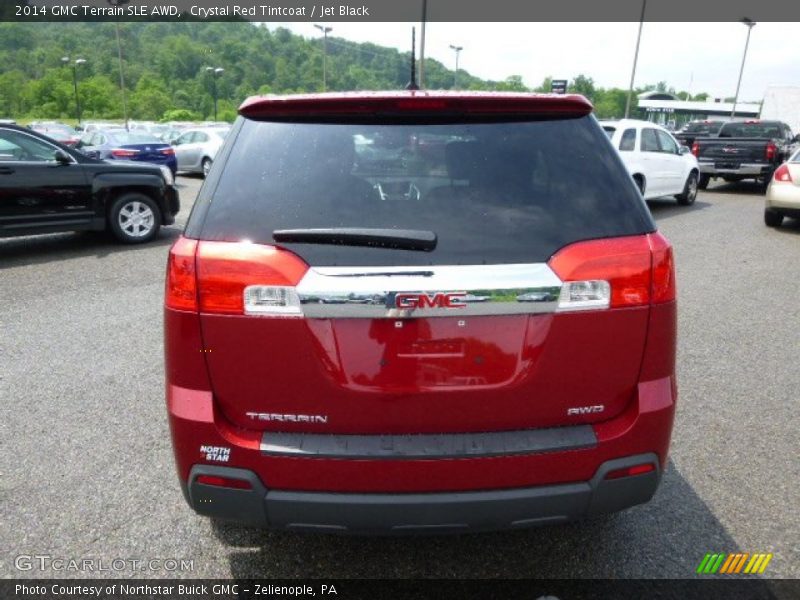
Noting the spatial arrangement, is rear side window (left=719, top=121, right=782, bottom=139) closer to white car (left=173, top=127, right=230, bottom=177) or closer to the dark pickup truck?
the dark pickup truck

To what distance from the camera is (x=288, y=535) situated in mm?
2736

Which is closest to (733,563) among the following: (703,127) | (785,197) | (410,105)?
(410,105)

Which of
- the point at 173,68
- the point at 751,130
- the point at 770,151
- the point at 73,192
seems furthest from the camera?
the point at 173,68

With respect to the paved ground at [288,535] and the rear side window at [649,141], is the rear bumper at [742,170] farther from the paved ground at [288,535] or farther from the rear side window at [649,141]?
the paved ground at [288,535]

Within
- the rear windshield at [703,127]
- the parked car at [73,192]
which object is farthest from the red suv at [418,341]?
the rear windshield at [703,127]

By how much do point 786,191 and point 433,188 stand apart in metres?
11.1

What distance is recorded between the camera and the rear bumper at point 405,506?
6.38ft

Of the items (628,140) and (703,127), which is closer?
(628,140)

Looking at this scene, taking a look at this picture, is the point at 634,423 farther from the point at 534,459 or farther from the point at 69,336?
the point at 69,336

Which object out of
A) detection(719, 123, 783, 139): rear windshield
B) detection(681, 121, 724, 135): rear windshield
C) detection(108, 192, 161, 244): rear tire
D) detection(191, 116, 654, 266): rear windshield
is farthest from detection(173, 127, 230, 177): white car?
detection(191, 116, 654, 266): rear windshield

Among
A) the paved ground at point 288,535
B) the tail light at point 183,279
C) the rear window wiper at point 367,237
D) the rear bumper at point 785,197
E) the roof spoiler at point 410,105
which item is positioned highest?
the roof spoiler at point 410,105

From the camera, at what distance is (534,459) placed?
1948mm

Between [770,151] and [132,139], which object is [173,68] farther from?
[770,151]

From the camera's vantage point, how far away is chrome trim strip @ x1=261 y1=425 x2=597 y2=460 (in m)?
1.93
